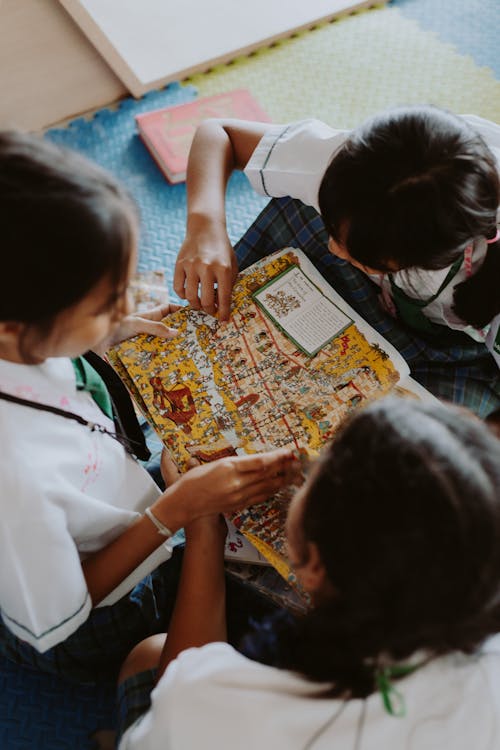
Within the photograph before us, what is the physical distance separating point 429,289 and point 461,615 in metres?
0.47

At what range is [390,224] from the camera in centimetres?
67

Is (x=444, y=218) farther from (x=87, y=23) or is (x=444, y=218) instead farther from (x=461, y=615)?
(x=87, y=23)

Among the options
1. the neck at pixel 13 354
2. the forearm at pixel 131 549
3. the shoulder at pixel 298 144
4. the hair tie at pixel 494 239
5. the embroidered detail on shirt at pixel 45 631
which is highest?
the neck at pixel 13 354

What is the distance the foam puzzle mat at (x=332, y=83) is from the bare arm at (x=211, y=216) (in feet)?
1.24

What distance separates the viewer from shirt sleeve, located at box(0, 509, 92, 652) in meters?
0.59

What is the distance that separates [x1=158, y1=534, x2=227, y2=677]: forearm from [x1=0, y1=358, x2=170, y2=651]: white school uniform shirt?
5cm

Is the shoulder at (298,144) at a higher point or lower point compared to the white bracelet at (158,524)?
higher

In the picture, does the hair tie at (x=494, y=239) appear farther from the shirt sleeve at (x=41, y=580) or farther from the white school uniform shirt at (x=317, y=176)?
the shirt sleeve at (x=41, y=580)

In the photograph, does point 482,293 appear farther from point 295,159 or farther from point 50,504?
point 50,504

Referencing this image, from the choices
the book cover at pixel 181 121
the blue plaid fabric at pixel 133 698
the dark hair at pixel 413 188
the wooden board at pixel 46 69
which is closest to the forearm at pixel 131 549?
the blue plaid fabric at pixel 133 698

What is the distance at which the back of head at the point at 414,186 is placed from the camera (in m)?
0.65

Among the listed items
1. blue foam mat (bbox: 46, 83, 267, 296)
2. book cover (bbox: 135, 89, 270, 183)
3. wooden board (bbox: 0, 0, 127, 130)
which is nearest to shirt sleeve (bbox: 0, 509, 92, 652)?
blue foam mat (bbox: 46, 83, 267, 296)

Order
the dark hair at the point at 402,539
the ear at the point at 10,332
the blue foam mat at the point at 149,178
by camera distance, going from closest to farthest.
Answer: the dark hair at the point at 402,539
the ear at the point at 10,332
the blue foam mat at the point at 149,178

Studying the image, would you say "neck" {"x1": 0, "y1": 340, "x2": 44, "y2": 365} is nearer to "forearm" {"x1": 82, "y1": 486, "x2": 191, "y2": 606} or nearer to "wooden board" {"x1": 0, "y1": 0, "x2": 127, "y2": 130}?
"forearm" {"x1": 82, "y1": 486, "x2": 191, "y2": 606}
